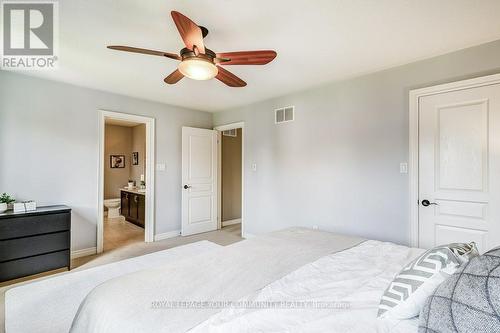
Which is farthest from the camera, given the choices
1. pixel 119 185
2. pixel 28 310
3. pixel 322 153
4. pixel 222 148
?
pixel 119 185

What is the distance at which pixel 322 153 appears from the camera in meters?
3.38

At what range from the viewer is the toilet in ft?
19.4

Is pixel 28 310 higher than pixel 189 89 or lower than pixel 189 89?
lower

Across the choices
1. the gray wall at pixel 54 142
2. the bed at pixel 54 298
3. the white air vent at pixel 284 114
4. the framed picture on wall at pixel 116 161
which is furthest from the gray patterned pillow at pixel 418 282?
the framed picture on wall at pixel 116 161

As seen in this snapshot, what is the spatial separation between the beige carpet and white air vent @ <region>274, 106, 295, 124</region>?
216 centimetres

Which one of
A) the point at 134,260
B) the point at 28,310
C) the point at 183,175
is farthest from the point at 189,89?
the point at 28,310

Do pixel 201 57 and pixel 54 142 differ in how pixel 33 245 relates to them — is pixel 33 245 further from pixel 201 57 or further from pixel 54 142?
pixel 201 57

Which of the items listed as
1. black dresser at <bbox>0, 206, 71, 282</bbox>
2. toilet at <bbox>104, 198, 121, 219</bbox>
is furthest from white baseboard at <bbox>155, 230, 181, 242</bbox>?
toilet at <bbox>104, 198, 121, 219</bbox>

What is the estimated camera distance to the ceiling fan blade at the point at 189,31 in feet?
4.67

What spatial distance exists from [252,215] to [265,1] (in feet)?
10.8

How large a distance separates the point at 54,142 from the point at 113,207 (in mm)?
3117

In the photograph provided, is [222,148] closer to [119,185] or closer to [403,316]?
[119,185]

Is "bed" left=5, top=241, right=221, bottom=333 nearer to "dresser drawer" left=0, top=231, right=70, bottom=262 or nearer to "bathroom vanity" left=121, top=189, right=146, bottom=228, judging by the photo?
"dresser drawer" left=0, top=231, right=70, bottom=262

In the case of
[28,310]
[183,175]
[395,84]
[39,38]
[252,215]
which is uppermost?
Result: [39,38]
